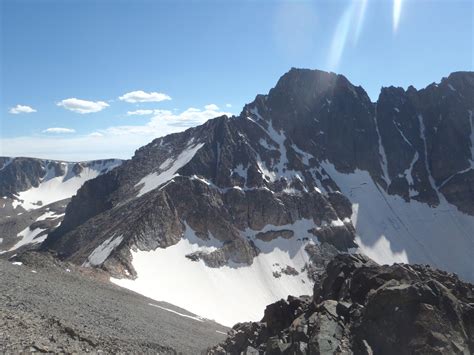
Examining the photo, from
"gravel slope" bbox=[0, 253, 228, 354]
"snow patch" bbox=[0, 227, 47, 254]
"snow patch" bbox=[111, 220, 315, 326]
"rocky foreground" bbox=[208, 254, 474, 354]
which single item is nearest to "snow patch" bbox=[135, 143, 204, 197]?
"snow patch" bbox=[111, 220, 315, 326]

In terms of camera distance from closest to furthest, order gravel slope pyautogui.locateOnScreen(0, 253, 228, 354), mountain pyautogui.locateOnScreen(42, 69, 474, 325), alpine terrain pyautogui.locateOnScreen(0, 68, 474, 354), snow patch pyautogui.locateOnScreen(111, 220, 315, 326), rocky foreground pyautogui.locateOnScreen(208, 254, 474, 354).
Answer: gravel slope pyautogui.locateOnScreen(0, 253, 228, 354) < rocky foreground pyautogui.locateOnScreen(208, 254, 474, 354) < alpine terrain pyautogui.locateOnScreen(0, 68, 474, 354) < snow patch pyautogui.locateOnScreen(111, 220, 315, 326) < mountain pyautogui.locateOnScreen(42, 69, 474, 325)

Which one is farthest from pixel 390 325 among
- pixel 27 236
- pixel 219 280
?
pixel 27 236

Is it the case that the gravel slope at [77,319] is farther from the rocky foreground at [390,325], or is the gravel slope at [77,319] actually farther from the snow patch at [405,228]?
the snow patch at [405,228]

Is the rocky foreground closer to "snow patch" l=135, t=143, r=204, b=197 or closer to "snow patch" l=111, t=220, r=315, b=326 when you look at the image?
"snow patch" l=111, t=220, r=315, b=326

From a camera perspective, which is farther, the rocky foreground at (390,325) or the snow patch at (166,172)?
the snow patch at (166,172)

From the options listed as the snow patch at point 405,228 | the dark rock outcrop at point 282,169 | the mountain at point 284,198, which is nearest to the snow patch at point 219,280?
the mountain at point 284,198

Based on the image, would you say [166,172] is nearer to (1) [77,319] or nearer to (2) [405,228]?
(2) [405,228]

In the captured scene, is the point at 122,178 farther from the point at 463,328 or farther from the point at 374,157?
the point at 463,328

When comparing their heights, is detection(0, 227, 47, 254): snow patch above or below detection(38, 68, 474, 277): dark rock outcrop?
below
